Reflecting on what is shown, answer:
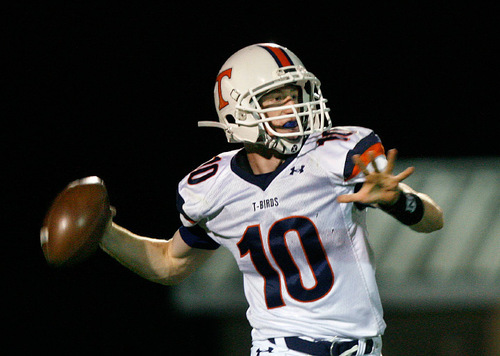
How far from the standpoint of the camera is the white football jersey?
1818 mm

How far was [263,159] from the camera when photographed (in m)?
1.98

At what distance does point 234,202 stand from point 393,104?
220cm

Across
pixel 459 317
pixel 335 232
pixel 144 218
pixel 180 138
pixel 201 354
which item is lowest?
pixel 459 317

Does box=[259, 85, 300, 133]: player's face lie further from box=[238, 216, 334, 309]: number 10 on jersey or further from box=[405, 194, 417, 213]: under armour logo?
box=[405, 194, 417, 213]: under armour logo

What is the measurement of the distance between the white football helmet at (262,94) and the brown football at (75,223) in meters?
0.45

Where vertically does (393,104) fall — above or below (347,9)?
below

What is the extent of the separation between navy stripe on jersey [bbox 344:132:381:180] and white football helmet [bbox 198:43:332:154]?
0.11 meters

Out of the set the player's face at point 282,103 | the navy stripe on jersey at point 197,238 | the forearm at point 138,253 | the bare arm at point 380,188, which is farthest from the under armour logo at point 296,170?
the forearm at point 138,253

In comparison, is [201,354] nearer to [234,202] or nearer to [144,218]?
[144,218]

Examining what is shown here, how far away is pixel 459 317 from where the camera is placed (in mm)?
3961

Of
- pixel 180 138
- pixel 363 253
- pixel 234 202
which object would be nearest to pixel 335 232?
pixel 363 253

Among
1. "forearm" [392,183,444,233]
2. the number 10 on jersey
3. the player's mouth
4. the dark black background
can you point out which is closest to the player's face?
the player's mouth

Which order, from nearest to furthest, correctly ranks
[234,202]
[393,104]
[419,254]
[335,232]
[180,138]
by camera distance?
1. [335,232]
2. [234,202]
3. [180,138]
4. [393,104]
5. [419,254]

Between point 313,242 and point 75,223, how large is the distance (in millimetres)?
699
